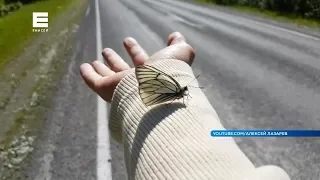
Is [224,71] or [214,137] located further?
[224,71]

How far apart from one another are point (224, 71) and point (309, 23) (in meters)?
6.39

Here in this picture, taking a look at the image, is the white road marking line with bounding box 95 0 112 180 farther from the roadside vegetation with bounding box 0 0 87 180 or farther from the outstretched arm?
the outstretched arm

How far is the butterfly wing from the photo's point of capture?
1.29 meters

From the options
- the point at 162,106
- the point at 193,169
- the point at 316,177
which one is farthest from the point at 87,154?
the point at 193,169

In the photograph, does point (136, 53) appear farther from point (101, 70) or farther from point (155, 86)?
point (155, 86)

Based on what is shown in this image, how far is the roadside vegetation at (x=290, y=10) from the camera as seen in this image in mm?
12320

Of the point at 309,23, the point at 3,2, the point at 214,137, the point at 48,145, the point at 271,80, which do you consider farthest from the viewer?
the point at 3,2

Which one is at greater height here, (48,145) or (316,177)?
(316,177)

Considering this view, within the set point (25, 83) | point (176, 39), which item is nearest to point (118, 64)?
point (176, 39)

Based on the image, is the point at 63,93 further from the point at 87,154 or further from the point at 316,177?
the point at 316,177

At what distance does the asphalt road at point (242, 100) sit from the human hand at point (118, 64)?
2.07 m

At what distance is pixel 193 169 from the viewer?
38.3 inches

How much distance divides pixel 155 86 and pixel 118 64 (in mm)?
450

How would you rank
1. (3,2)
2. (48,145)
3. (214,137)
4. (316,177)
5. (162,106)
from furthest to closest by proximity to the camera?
(3,2) → (48,145) → (316,177) → (162,106) → (214,137)
